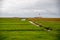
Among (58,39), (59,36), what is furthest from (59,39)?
(59,36)

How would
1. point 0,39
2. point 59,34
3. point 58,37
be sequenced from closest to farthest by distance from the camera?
point 59,34 → point 58,37 → point 0,39

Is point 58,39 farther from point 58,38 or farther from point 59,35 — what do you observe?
point 59,35

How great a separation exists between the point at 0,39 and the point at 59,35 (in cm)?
176

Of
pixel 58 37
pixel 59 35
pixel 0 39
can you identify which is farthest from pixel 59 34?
pixel 0 39

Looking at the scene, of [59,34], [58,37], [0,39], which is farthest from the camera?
[0,39]

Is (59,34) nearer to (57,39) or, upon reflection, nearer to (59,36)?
(59,36)

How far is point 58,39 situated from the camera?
11.2 ft

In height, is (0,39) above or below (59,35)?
below

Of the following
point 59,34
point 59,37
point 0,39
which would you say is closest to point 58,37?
point 59,37

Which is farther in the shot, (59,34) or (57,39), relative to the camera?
(57,39)

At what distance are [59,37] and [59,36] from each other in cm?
14

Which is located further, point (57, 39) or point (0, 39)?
point (0, 39)

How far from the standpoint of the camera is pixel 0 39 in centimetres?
403

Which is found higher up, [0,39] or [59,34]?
[59,34]
